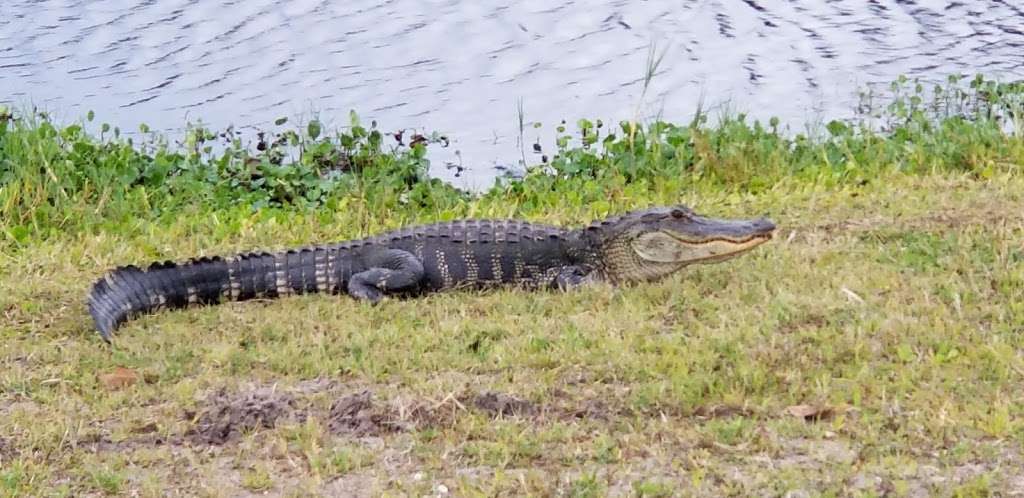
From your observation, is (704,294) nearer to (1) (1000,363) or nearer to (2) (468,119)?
(1) (1000,363)

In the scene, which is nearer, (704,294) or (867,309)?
(867,309)

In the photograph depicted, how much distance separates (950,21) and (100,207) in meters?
8.27

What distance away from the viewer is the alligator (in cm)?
591

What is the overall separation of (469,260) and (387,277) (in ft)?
1.25

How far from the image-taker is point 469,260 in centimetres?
618

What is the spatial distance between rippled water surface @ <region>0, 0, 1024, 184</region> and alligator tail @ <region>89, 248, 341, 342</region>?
9.89ft

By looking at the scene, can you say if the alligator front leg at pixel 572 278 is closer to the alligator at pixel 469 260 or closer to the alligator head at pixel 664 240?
the alligator at pixel 469 260

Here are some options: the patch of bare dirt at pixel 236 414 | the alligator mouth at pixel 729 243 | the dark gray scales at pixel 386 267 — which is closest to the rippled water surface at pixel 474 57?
the dark gray scales at pixel 386 267

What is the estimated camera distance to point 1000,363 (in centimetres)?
459

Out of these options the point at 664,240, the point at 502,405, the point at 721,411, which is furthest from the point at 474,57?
the point at 721,411

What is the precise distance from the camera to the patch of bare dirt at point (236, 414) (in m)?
4.31

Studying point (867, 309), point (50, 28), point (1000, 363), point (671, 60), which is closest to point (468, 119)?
point (671, 60)

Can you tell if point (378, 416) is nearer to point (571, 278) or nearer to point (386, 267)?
point (386, 267)

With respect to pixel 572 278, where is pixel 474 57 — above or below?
below
